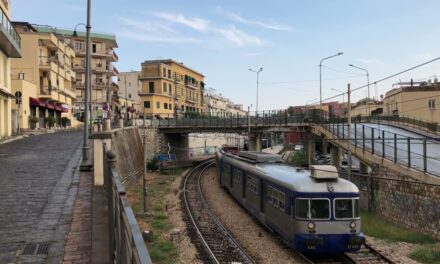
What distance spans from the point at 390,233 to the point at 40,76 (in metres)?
45.7

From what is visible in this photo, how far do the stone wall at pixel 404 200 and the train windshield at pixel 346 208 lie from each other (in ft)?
16.7

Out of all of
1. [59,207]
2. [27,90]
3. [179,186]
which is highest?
Result: [27,90]

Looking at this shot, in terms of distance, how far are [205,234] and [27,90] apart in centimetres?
3356

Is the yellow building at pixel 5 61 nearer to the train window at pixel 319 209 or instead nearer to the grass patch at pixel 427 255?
the train window at pixel 319 209

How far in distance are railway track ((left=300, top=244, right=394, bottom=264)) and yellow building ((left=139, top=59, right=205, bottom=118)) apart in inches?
2669

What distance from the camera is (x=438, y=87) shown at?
59.4 m

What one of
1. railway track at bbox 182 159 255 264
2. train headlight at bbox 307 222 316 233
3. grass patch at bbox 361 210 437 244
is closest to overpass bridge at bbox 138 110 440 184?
grass patch at bbox 361 210 437 244

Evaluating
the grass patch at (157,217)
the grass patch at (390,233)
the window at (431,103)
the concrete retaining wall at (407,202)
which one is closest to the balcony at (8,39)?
the grass patch at (157,217)

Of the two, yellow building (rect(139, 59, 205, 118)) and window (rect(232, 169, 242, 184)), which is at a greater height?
yellow building (rect(139, 59, 205, 118))

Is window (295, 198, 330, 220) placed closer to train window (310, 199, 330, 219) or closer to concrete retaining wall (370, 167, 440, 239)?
train window (310, 199, 330, 219)

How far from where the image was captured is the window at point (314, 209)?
14.2 meters

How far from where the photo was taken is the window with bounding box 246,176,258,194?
64.4ft

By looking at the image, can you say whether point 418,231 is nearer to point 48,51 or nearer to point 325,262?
point 325,262

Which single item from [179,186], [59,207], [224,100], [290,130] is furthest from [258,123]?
[224,100]
